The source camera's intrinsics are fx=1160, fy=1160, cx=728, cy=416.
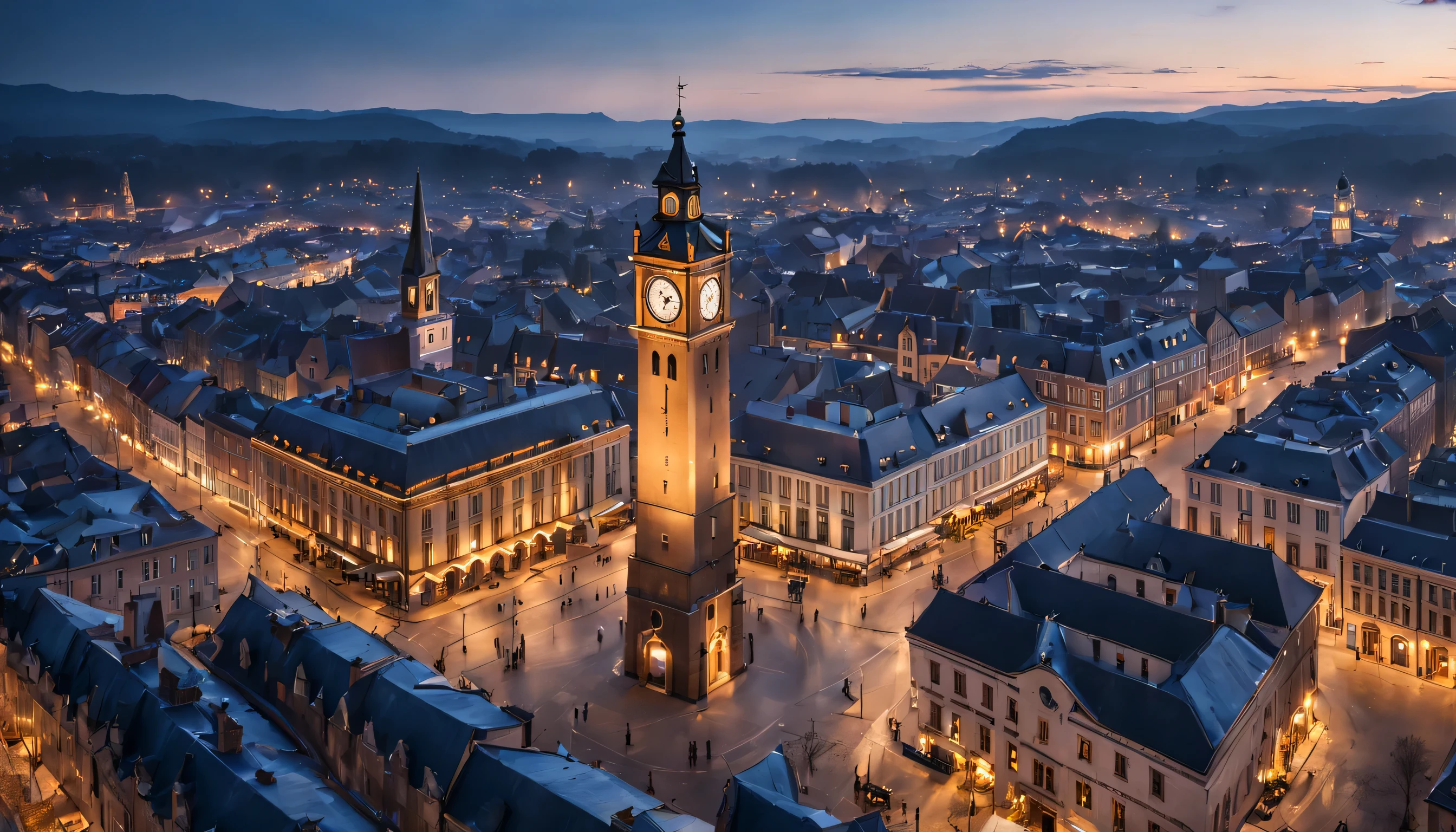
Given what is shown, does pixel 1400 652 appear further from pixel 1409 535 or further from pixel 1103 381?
pixel 1103 381

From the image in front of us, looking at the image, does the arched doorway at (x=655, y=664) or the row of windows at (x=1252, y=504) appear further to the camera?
the row of windows at (x=1252, y=504)

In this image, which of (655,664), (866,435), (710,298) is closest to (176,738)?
(655,664)

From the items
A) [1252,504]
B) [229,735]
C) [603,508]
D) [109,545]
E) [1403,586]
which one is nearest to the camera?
[229,735]

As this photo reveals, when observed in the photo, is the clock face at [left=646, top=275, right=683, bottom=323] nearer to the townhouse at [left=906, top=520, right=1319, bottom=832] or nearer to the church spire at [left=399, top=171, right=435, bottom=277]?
the townhouse at [left=906, top=520, right=1319, bottom=832]

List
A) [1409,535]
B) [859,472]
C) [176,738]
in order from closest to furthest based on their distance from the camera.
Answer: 1. [176,738]
2. [1409,535]
3. [859,472]

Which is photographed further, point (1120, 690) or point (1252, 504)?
point (1252, 504)

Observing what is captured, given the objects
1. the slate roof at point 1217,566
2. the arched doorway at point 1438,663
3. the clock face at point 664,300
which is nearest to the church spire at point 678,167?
the clock face at point 664,300

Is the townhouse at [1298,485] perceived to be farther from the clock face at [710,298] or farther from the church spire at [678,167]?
the church spire at [678,167]
